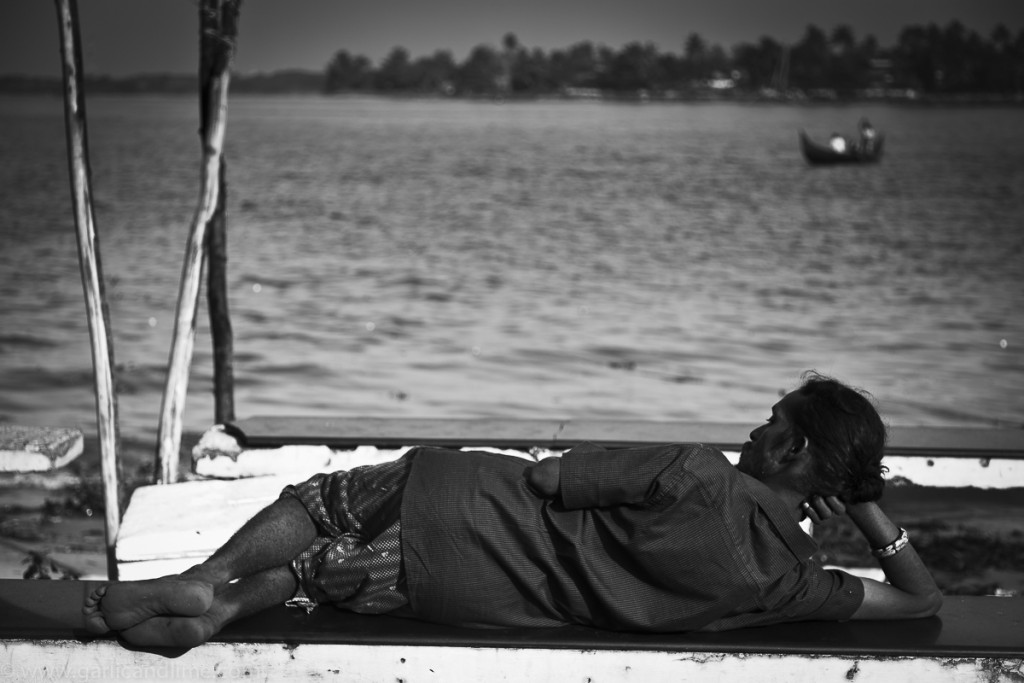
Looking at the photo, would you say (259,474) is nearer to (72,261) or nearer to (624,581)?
(624,581)

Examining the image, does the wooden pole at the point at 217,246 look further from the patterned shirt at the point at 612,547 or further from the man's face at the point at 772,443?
the man's face at the point at 772,443

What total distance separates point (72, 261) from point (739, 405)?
1020 cm

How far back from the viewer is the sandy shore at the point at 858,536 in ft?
14.4

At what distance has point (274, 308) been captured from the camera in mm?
12711

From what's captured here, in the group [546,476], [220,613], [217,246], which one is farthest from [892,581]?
[217,246]

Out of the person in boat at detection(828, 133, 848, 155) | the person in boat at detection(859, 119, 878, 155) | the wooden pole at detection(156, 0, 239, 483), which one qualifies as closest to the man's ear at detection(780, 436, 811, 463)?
the wooden pole at detection(156, 0, 239, 483)

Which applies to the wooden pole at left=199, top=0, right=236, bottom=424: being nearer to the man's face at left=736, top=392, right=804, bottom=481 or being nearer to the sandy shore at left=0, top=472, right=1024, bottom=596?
the sandy shore at left=0, top=472, right=1024, bottom=596

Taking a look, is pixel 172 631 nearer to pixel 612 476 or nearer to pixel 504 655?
pixel 504 655

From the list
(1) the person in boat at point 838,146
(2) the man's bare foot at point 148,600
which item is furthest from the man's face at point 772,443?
(1) the person in boat at point 838,146

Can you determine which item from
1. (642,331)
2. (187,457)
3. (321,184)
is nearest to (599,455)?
(187,457)

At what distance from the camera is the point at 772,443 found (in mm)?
2350

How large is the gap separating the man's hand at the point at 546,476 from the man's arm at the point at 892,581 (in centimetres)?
57

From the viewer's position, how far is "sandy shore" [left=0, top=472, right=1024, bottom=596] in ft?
14.4

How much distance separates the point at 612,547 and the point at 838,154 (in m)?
38.1
